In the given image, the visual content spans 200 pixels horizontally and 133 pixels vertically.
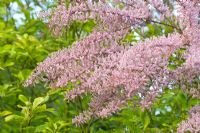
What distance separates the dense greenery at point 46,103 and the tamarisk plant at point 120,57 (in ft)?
0.63

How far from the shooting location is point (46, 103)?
460 centimetres

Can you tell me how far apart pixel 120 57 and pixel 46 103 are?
1.75 metres

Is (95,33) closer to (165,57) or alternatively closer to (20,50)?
(165,57)

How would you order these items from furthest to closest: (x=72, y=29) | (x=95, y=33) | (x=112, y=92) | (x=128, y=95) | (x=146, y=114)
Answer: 1. (x=72, y=29)
2. (x=146, y=114)
3. (x=95, y=33)
4. (x=112, y=92)
5. (x=128, y=95)

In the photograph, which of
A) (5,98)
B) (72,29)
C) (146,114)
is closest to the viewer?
(146,114)

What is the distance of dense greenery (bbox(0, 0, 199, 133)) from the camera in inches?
146

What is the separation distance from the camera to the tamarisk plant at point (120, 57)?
9.53ft

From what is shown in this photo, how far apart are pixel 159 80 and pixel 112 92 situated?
0.29m

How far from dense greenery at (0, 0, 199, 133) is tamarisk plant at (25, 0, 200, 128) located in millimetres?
192

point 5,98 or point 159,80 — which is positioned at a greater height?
point 159,80

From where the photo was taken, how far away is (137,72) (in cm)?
288

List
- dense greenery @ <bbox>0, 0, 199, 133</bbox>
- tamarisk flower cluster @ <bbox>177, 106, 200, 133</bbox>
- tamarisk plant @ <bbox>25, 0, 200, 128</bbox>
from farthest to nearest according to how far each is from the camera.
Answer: dense greenery @ <bbox>0, 0, 199, 133</bbox>
tamarisk flower cluster @ <bbox>177, 106, 200, 133</bbox>
tamarisk plant @ <bbox>25, 0, 200, 128</bbox>

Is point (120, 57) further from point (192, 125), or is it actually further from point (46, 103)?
point (46, 103)

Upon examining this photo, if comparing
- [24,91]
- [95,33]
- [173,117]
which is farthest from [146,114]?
[24,91]
